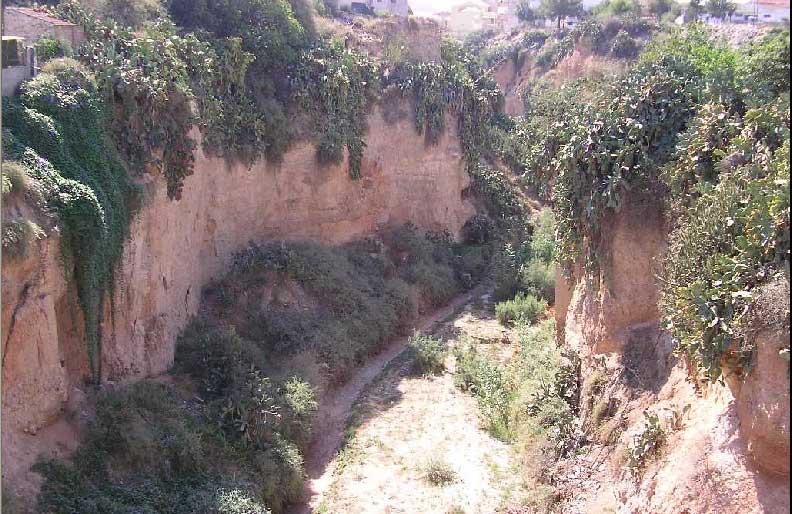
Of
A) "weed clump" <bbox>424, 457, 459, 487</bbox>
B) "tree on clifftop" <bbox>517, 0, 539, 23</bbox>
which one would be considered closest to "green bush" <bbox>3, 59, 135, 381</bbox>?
"weed clump" <bbox>424, 457, 459, 487</bbox>

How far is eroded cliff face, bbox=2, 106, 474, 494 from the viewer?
10.8 m

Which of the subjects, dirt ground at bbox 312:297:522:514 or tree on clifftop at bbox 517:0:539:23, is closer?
dirt ground at bbox 312:297:522:514

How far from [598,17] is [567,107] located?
36.1 metres

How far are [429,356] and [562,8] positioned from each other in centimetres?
4707

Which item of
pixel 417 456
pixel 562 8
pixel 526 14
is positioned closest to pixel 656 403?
pixel 417 456

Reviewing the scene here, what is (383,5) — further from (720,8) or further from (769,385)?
(769,385)

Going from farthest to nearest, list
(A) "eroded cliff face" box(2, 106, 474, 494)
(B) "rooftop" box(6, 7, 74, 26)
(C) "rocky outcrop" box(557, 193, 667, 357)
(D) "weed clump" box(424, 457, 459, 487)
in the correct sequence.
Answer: (B) "rooftop" box(6, 7, 74, 26), (D) "weed clump" box(424, 457, 459, 487), (C) "rocky outcrop" box(557, 193, 667, 357), (A) "eroded cliff face" box(2, 106, 474, 494)

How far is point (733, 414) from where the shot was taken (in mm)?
8445

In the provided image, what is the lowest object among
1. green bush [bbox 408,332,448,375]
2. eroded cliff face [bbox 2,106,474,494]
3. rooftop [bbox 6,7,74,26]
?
green bush [bbox 408,332,448,375]

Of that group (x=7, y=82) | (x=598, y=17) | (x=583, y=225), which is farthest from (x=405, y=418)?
(x=598, y=17)

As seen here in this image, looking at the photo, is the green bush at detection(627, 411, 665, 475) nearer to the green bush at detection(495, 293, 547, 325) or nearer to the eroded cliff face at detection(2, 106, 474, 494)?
the eroded cliff face at detection(2, 106, 474, 494)

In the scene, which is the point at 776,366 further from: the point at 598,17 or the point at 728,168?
the point at 598,17

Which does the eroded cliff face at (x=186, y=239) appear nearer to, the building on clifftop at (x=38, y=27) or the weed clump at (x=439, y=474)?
the building on clifftop at (x=38, y=27)

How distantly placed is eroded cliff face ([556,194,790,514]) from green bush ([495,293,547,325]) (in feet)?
18.0
